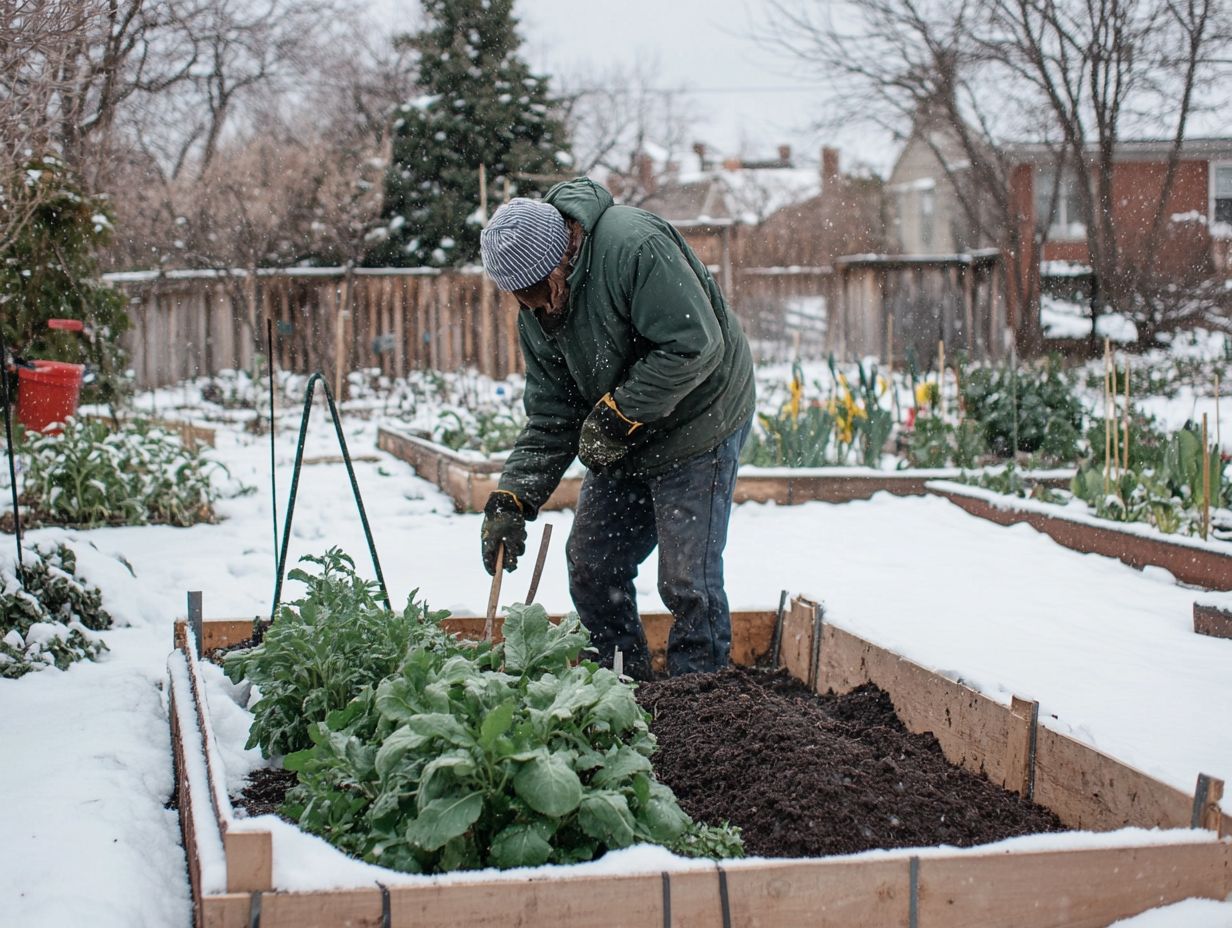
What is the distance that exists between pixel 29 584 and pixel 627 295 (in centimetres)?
246

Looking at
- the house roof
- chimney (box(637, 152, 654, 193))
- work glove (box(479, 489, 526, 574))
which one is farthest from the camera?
the house roof

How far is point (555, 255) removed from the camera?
10.3 ft

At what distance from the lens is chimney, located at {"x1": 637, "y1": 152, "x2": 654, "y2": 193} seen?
2320 centimetres

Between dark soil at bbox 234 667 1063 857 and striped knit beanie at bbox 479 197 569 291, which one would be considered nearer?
dark soil at bbox 234 667 1063 857

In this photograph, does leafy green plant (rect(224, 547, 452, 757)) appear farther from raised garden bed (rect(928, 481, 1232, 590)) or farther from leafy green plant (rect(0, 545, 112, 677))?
raised garden bed (rect(928, 481, 1232, 590))

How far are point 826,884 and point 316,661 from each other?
1.30m

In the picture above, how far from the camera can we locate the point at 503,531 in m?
3.41

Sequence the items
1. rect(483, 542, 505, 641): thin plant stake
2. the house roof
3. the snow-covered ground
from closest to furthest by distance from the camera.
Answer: the snow-covered ground → rect(483, 542, 505, 641): thin plant stake → the house roof

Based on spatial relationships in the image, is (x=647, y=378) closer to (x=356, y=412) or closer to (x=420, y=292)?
(x=356, y=412)

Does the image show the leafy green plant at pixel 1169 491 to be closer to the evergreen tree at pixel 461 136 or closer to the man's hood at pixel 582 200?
the man's hood at pixel 582 200

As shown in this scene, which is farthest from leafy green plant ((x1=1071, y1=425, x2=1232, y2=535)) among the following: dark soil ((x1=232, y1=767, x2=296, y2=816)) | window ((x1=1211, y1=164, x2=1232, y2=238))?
window ((x1=1211, y1=164, x2=1232, y2=238))

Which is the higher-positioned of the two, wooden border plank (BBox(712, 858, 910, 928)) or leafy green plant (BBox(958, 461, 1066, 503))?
leafy green plant (BBox(958, 461, 1066, 503))

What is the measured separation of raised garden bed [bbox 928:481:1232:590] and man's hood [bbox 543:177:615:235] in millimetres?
3180

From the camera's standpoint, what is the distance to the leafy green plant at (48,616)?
3703mm
